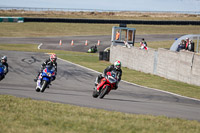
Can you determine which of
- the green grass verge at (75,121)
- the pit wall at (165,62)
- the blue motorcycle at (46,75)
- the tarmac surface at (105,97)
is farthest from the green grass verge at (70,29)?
the green grass verge at (75,121)

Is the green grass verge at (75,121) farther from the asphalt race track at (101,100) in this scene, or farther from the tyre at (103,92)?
the tyre at (103,92)

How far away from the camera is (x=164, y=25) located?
67.9 meters

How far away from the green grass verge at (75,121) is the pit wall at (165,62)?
9995mm

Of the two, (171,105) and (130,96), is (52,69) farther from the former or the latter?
(171,105)

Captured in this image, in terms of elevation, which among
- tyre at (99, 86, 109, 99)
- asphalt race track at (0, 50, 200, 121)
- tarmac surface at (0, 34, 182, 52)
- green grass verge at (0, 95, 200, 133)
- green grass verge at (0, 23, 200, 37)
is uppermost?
green grass verge at (0, 95, 200, 133)

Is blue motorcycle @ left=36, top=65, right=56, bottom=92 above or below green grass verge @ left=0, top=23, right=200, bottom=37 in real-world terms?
above

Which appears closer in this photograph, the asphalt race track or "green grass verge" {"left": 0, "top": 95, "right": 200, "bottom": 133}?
"green grass verge" {"left": 0, "top": 95, "right": 200, "bottom": 133}

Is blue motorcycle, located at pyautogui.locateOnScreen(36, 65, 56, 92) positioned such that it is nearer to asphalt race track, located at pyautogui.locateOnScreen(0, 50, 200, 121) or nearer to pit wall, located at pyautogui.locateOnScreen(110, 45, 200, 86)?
asphalt race track, located at pyautogui.locateOnScreen(0, 50, 200, 121)

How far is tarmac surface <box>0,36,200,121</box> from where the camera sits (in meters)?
11.8

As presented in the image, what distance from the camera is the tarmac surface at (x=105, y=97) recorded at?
38.7 ft

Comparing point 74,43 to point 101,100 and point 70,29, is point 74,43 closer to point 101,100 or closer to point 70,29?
point 70,29

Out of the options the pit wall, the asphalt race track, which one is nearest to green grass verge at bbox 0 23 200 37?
the pit wall

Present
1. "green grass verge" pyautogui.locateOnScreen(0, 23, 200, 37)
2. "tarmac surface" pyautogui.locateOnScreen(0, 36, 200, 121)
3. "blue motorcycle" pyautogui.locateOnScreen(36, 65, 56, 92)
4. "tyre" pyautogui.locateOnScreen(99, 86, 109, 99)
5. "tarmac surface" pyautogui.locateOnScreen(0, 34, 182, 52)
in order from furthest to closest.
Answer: "green grass verge" pyautogui.locateOnScreen(0, 23, 200, 37)
"tarmac surface" pyautogui.locateOnScreen(0, 34, 182, 52)
"blue motorcycle" pyautogui.locateOnScreen(36, 65, 56, 92)
"tyre" pyautogui.locateOnScreen(99, 86, 109, 99)
"tarmac surface" pyautogui.locateOnScreen(0, 36, 200, 121)

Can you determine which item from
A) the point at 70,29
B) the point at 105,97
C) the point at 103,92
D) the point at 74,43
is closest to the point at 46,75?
the point at 103,92
